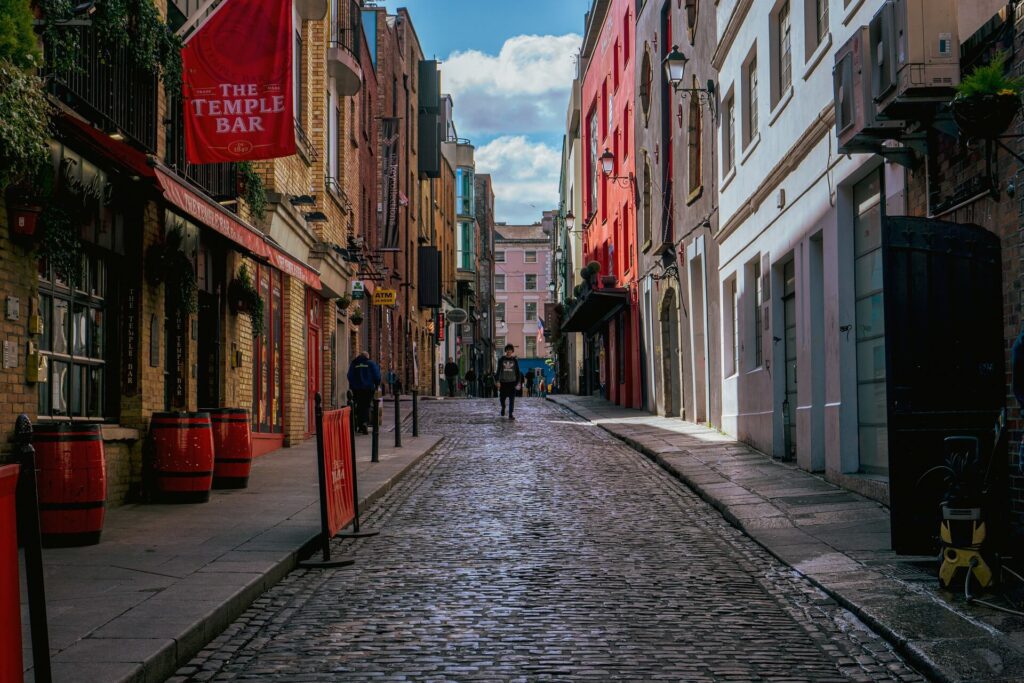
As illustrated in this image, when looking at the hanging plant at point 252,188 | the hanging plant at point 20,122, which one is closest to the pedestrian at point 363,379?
the hanging plant at point 252,188

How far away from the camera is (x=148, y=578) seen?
7.12 metres

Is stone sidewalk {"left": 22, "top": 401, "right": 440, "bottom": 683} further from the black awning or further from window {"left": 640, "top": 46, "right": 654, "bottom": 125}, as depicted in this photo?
the black awning

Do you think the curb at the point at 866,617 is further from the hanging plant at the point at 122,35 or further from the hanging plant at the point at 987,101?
the hanging plant at the point at 122,35

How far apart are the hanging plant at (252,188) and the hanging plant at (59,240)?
582cm

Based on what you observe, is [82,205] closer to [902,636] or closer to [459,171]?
[902,636]

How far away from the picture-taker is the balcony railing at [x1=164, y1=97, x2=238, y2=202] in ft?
42.3

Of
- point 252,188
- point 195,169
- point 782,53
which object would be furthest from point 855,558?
point 252,188

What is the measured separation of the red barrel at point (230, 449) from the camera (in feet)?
40.4

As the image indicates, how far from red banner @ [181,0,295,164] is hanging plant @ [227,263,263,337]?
3801mm

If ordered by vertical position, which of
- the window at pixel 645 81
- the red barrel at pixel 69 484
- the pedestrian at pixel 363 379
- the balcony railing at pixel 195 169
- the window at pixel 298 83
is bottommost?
→ the red barrel at pixel 69 484

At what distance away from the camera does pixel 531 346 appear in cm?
9525

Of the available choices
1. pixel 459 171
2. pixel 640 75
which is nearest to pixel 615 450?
pixel 640 75

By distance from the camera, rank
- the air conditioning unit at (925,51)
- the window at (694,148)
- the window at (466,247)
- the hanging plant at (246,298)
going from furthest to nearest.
A: the window at (466,247), the window at (694,148), the hanging plant at (246,298), the air conditioning unit at (925,51)

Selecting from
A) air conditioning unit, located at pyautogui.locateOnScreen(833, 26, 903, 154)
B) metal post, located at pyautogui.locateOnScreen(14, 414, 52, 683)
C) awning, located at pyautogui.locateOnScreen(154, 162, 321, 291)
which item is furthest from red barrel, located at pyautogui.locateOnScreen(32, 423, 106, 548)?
air conditioning unit, located at pyautogui.locateOnScreen(833, 26, 903, 154)
